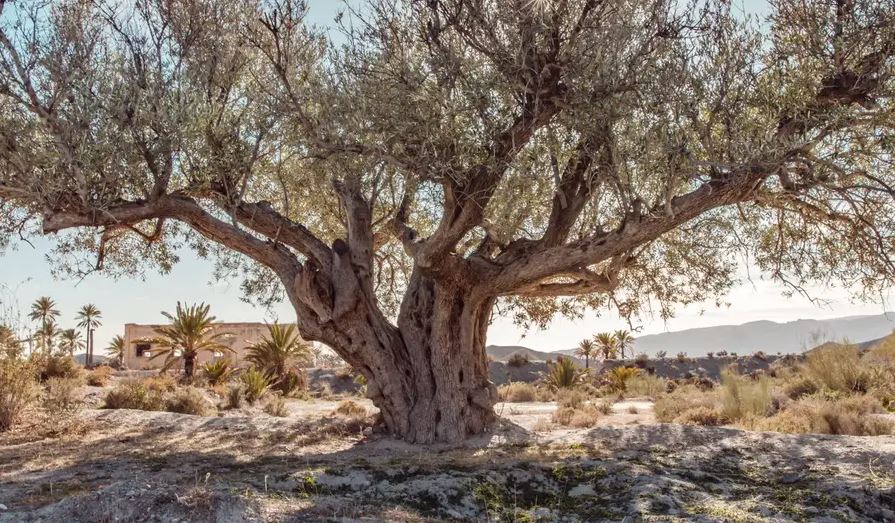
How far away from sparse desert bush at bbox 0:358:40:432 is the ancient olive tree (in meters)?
2.35

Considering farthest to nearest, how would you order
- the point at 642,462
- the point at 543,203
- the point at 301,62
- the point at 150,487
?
the point at 543,203 → the point at 301,62 → the point at 642,462 → the point at 150,487

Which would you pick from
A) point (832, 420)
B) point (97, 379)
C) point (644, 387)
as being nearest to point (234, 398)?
point (97, 379)

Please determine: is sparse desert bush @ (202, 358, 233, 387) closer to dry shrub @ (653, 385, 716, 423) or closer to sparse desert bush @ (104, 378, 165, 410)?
sparse desert bush @ (104, 378, 165, 410)

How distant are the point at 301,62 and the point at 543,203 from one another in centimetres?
436

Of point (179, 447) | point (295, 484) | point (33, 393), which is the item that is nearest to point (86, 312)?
point (33, 393)

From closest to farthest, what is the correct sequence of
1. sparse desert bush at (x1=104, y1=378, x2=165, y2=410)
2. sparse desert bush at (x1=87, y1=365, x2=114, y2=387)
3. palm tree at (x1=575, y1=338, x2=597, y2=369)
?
sparse desert bush at (x1=104, y1=378, x2=165, y2=410) < sparse desert bush at (x1=87, y1=365, x2=114, y2=387) < palm tree at (x1=575, y1=338, x2=597, y2=369)

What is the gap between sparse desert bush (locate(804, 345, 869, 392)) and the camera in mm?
18031

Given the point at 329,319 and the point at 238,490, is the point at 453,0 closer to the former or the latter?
the point at 329,319

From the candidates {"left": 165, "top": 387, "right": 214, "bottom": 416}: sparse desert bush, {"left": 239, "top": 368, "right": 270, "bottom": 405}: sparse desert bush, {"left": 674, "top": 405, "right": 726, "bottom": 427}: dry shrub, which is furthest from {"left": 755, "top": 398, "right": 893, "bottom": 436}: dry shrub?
{"left": 239, "top": 368, "right": 270, "bottom": 405}: sparse desert bush

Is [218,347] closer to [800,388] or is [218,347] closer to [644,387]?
[644,387]

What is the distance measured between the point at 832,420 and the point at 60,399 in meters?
14.9

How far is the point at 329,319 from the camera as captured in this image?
37.7ft

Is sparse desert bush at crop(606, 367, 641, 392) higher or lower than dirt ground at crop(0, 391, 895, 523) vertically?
higher

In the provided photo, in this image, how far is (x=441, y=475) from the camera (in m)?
7.92
